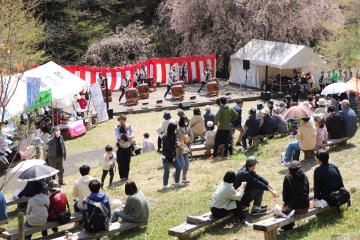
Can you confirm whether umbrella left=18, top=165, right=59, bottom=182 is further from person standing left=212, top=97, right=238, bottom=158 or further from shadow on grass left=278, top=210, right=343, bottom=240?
person standing left=212, top=97, right=238, bottom=158

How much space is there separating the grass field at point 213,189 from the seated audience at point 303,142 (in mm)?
350

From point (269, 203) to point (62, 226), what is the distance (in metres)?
3.92

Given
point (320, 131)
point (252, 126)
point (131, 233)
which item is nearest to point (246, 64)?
point (252, 126)

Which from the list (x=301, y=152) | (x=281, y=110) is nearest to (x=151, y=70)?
(x=281, y=110)

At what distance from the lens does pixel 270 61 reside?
29.2 m

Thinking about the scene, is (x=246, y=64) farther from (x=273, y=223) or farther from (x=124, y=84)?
(x=273, y=223)

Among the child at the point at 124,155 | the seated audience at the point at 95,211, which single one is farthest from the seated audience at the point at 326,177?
the child at the point at 124,155

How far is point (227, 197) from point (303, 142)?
14.3 feet

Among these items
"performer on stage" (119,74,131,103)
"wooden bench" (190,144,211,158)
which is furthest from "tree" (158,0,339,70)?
"wooden bench" (190,144,211,158)

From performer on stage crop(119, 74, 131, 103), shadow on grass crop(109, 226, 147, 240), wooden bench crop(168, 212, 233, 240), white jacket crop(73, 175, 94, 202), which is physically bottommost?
shadow on grass crop(109, 226, 147, 240)

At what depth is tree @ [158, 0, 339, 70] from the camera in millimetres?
32469

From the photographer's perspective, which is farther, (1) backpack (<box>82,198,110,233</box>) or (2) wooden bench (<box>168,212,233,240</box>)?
(1) backpack (<box>82,198,110,233</box>)

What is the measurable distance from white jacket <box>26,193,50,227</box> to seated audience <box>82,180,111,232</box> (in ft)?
2.66

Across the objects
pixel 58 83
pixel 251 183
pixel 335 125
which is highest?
pixel 58 83
